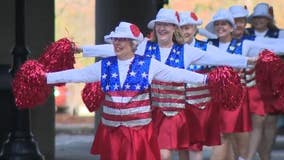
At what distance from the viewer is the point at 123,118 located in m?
8.41

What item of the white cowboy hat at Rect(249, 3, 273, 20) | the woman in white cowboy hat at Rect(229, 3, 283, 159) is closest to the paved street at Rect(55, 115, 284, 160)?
the woman in white cowboy hat at Rect(229, 3, 283, 159)

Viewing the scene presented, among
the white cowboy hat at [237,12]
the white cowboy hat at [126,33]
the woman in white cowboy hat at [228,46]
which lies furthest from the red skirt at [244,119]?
the white cowboy hat at [126,33]

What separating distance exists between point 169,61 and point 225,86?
0.77 m

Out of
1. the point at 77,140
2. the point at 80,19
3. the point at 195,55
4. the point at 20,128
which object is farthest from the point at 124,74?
the point at 80,19

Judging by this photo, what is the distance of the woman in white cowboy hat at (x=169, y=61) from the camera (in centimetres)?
927

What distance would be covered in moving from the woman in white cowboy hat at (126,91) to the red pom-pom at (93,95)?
0.29 metres

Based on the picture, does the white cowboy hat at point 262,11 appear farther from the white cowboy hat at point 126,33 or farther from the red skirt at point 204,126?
the white cowboy hat at point 126,33

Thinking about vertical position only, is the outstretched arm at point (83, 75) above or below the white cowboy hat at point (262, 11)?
below

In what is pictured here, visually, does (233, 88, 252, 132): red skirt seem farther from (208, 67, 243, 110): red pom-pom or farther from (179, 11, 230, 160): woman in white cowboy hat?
(208, 67, 243, 110): red pom-pom

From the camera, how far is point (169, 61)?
30.5ft

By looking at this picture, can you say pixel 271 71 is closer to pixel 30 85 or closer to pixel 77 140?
pixel 30 85

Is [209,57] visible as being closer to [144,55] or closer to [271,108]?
[144,55]

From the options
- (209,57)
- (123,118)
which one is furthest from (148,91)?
(209,57)

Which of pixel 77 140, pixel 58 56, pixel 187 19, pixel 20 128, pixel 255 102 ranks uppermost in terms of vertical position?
pixel 187 19
